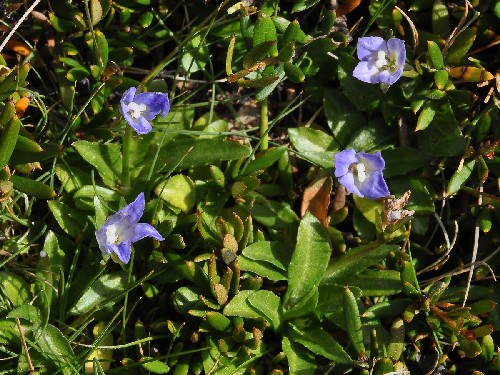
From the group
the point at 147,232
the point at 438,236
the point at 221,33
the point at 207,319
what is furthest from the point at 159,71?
the point at 438,236

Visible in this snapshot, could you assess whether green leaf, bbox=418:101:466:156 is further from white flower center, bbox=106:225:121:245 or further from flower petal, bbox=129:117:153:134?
white flower center, bbox=106:225:121:245

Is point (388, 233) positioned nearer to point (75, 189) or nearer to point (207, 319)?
point (207, 319)

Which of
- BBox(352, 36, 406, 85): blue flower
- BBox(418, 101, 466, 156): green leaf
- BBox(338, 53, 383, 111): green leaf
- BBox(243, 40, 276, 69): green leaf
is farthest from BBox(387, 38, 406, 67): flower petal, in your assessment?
BBox(243, 40, 276, 69): green leaf

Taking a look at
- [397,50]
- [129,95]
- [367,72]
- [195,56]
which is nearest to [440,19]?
[397,50]

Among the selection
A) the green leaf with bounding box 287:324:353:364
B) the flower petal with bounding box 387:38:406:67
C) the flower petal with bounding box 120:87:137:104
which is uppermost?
the flower petal with bounding box 120:87:137:104

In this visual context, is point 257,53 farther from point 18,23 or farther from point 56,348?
point 56,348
